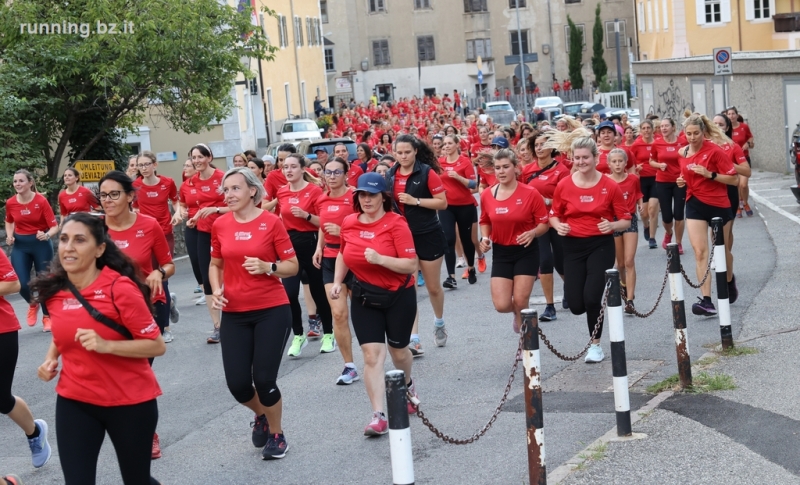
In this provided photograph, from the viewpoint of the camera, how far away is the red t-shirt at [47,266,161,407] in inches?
206

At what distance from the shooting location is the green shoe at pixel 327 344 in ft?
36.6

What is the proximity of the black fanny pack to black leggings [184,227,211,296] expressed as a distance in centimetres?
462

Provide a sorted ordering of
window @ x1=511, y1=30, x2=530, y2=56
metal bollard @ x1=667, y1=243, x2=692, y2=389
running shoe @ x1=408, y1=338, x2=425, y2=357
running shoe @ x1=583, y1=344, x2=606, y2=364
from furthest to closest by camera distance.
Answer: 1. window @ x1=511, y1=30, x2=530, y2=56
2. running shoe @ x1=408, y1=338, x2=425, y2=357
3. running shoe @ x1=583, y1=344, x2=606, y2=364
4. metal bollard @ x1=667, y1=243, x2=692, y2=389

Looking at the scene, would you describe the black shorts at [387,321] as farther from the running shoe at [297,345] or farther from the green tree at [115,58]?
the green tree at [115,58]

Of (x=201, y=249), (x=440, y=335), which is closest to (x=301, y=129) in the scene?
(x=201, y=249)

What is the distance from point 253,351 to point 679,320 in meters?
3.19

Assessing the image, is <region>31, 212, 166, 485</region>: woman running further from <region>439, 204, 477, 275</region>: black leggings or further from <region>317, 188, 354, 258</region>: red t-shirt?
<region>439, 204, 477, 275</region>: black leggings

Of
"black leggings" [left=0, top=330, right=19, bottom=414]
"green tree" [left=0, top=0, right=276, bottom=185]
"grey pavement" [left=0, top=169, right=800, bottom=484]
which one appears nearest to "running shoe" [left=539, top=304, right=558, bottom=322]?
"grey pavement" [left=0, top=169, right=800, bottom=484]

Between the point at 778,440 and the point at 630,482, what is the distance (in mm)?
1262

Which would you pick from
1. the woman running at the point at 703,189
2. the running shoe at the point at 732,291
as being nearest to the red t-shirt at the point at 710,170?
the woman running at the point at 703,189

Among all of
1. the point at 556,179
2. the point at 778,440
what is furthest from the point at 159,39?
the point at 778,440

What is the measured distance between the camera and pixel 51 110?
2391 cm

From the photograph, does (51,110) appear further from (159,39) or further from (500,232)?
(500,232)

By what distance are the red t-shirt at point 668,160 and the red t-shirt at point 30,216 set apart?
7957 mm
